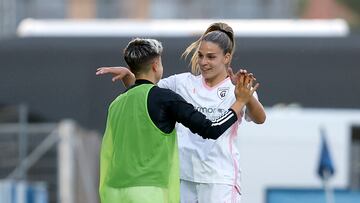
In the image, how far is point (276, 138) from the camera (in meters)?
20.4

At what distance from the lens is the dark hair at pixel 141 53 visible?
899 centimetres

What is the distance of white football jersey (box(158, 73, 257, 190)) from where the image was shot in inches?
366

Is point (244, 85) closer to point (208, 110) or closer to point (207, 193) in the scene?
point (208, 110)

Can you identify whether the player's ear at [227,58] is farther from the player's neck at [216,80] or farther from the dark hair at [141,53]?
the dark hair at [141,53]

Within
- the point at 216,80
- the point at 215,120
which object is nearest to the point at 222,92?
the point at 216,80

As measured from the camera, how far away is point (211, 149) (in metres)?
9.31

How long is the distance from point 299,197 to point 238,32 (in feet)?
33.1

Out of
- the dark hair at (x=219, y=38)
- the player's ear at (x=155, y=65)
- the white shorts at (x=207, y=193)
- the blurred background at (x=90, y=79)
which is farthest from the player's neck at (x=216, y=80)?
the blurred background at (x=90, y=79)

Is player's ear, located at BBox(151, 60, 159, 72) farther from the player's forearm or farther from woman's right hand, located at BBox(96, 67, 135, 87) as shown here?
the player's forearm

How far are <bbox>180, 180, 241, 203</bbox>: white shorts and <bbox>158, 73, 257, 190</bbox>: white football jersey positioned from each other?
0.11 ft

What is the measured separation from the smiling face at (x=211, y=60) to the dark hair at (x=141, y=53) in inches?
13.4

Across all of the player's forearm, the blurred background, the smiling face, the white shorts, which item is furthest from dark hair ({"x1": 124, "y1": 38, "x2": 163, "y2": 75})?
the blurred background

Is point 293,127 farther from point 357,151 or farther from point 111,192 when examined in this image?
point 111,192

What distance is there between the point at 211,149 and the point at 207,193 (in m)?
0.27
